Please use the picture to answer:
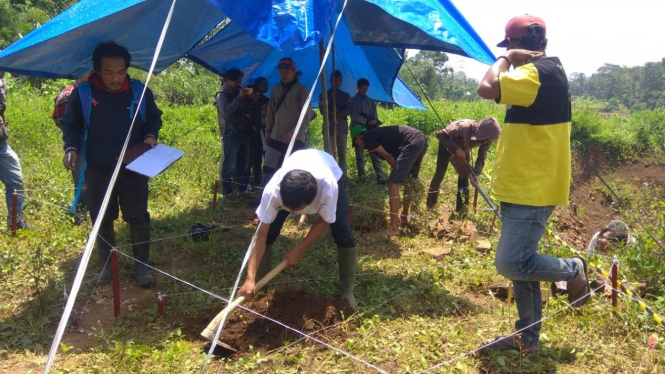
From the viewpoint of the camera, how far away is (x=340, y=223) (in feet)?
10.9

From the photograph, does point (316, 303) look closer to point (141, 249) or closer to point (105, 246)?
point (141, 249)

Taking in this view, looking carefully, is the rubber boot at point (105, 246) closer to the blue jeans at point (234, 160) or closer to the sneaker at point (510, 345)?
the blue jeans at point (234, 160)

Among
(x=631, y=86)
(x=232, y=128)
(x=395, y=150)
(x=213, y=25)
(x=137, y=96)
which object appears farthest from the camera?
(x=631, y=86)

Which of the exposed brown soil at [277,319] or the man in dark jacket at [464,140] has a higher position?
the man in dark jacket at [464,140]

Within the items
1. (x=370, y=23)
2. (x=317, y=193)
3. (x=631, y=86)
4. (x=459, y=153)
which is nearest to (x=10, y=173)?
(x=317, y=193)

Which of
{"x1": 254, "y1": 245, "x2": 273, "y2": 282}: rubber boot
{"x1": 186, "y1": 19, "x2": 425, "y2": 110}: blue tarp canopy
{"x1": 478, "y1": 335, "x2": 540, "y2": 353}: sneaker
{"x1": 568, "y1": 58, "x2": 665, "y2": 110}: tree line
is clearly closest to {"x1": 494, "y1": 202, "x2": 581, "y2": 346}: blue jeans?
{"x1": 478, "y1": 335, "x2": 540, "y2": 353}: sneaker

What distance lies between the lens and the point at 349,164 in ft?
27.2

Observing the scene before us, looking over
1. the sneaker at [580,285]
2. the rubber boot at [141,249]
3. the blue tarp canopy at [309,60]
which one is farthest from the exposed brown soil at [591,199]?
the rubber boot at [141,249]

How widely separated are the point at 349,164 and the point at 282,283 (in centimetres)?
469

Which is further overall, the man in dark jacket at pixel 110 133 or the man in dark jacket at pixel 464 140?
the man in dark jacket at pixel 464 140

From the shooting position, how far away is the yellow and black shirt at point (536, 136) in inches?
100

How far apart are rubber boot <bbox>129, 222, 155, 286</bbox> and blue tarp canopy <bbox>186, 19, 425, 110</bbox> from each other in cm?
302

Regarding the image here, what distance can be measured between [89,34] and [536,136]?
→ 3.29 meters

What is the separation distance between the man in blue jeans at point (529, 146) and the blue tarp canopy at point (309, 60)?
10.7ft
